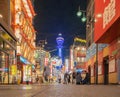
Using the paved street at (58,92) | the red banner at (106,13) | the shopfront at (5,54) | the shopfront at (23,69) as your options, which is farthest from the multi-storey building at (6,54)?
the shopfront at (23,69)

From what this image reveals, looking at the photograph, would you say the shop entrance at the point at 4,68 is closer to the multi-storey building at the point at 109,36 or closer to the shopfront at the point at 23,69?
the multi-storey building at the point at 109,36

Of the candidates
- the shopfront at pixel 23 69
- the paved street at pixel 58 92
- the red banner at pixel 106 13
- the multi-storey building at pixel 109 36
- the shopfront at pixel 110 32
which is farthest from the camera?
the shopfront at pixel 23 69

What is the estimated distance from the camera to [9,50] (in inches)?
1334

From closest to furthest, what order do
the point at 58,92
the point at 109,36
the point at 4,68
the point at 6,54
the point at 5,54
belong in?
the point at 58,92 → the point at 5,54 → the point at 4,68 → the point at 6,54 → the point at 109,36

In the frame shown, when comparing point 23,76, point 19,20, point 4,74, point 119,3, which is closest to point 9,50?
point 4,74

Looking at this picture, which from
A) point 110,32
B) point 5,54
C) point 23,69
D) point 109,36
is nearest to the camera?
point 5,54

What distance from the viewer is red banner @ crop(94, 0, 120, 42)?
2781 centimetres

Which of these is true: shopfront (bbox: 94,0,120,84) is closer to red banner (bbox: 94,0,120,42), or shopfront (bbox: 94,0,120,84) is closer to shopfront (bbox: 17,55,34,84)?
red banner (bbox: 94,0,120,42)

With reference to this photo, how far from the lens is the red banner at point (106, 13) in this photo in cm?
2781

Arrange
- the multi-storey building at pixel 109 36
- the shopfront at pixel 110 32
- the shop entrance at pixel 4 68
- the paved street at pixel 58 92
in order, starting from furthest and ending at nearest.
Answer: the shop entrance at pixel 4 68 → the multi-storey building at pixel 109 36 → the shopfront at pixel 110 32 → the paved street at pixel 58 92

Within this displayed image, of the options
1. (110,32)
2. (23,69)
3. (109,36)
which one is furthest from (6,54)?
(23,69)

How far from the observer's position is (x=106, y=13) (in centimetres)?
3319

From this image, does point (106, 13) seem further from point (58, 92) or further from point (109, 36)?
point (58, 92)

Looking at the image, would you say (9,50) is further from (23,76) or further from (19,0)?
(23,76)
